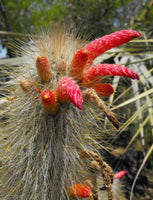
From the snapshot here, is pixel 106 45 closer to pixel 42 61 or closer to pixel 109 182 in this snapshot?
pixel 42 61

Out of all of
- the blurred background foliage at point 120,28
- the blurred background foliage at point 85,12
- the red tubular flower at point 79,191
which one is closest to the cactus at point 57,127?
the red tubular flower at point 79,191

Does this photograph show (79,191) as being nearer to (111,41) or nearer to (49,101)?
(49,101)

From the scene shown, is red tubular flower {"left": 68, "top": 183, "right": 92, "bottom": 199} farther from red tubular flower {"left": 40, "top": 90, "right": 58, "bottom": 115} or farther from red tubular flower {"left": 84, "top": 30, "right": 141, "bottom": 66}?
red tubular flower {"left": 84, "top": 30, "right": 141, "bottom": 66}

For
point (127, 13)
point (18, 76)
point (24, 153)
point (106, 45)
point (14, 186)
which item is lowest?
point (14, 186)

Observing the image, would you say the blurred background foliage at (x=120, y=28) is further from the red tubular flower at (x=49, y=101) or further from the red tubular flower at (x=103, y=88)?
the red tubular flower at (x=49, y=101)

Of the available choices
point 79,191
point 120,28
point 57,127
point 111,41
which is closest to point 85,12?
point 120,28

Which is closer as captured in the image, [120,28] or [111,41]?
[111,41]

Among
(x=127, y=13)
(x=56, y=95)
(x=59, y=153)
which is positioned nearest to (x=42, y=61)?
(x=56, y=95)
